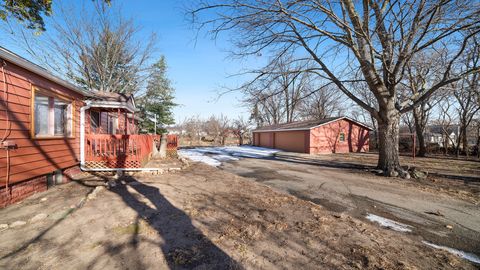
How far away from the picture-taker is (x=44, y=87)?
548 centimetres

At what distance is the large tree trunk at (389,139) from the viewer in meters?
8.53

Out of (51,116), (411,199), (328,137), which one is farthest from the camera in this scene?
(328,137)

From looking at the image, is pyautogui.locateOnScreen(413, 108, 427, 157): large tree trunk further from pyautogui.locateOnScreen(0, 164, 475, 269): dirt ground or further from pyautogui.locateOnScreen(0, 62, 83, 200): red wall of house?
pyautogui.locateOnScreen(0, 62, 83, 200): red wall of house

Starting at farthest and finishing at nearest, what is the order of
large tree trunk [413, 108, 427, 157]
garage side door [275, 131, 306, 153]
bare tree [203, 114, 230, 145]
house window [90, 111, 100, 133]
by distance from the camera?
bare tree [203, 114, 230, 145], garage side door [275, 131, 306, 153], large tree trunk [413, 108, 427, 157], house window [90, 111, 100, 133]

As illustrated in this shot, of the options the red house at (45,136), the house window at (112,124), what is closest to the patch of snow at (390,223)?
the red house at (45,136)

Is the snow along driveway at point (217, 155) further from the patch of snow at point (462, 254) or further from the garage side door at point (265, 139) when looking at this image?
the patch of snow at point (462, 254)

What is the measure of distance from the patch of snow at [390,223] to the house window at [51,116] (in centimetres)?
794

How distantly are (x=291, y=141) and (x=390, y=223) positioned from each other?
18.4 m

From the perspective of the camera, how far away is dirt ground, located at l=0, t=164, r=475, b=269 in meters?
2.47

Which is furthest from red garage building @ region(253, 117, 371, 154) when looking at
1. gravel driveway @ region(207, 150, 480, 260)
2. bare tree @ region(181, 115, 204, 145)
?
bare tree @ region(181, 115, 204, 145)

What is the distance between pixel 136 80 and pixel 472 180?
25005mm

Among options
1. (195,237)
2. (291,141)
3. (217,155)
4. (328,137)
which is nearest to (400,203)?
(195,237)

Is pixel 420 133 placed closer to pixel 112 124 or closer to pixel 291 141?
pixel 291 141

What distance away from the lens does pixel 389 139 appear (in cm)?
871
